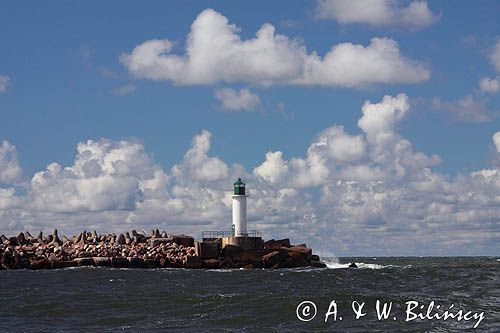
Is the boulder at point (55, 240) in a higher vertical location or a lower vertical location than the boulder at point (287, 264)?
higher

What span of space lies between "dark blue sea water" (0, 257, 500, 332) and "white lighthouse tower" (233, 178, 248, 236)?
19.0 m

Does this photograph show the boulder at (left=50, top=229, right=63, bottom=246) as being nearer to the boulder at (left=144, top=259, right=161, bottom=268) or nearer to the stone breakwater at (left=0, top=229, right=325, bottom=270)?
the stone breakwater at (left=0, top=229, right=325, bottom=270)

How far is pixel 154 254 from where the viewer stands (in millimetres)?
61812

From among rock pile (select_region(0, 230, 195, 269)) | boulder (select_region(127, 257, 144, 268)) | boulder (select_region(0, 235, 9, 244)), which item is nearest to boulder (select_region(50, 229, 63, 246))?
rock pile (select_region(0, 230, 195, 269))

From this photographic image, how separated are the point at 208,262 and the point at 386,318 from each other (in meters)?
34.1

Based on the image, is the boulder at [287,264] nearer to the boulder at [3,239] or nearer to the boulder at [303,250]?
the boulder at [303,250]

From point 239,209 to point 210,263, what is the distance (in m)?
7.18

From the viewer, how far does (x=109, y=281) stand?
148 feet

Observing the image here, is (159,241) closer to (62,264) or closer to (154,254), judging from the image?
(154,254)

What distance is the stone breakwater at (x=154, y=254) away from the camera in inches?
2383

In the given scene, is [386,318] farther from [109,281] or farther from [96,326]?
[109,281]
